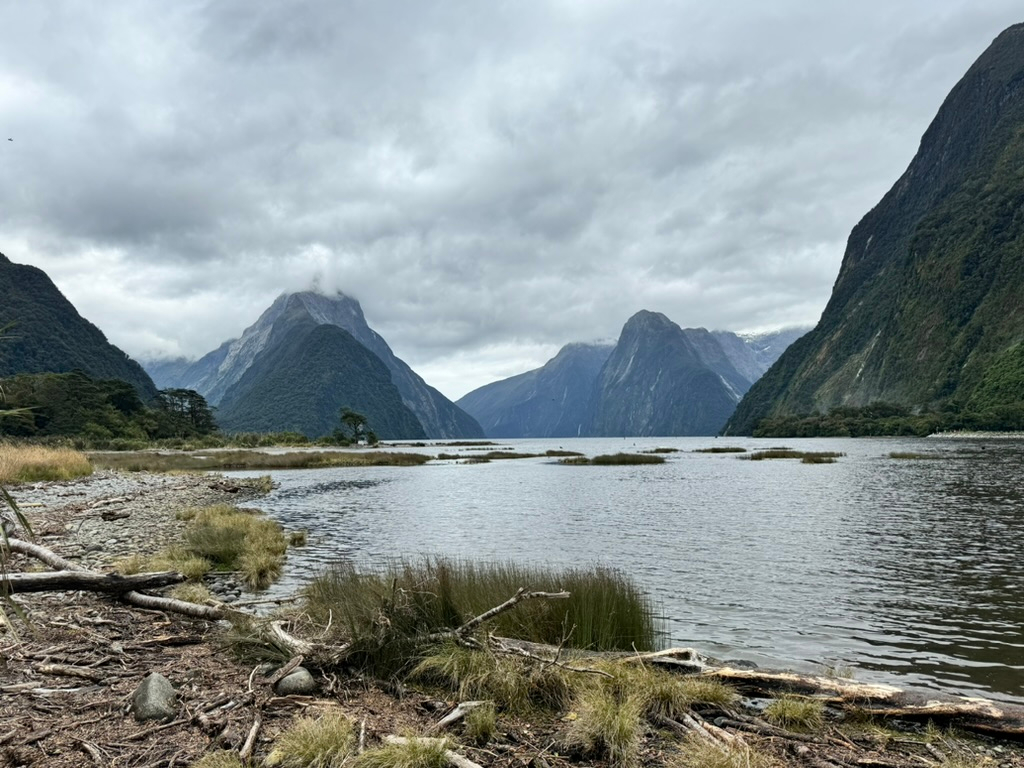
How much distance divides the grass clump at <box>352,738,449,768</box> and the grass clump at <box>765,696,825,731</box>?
395 centimetres

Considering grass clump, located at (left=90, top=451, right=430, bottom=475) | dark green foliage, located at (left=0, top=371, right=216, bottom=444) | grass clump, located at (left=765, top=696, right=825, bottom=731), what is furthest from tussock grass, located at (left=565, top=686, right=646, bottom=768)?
dark green foliage, located at (left=0, top=371, right=216, bottom=444)

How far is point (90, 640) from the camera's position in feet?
25.0

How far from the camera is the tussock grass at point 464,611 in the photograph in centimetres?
805

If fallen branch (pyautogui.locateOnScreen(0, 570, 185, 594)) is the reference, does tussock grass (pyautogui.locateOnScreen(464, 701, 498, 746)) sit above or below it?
below

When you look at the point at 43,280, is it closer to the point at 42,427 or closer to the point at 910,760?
the point at 42,427

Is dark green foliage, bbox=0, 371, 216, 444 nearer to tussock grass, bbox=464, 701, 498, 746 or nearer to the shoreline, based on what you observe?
the shoreline

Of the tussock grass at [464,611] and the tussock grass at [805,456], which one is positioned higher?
the tussock grass at [464,611]

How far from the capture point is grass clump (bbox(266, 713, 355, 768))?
496 cm

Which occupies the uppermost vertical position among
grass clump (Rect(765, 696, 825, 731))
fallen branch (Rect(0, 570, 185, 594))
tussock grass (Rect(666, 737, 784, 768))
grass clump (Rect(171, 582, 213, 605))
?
fallen branch (Rect(0, 570, 185, 594))

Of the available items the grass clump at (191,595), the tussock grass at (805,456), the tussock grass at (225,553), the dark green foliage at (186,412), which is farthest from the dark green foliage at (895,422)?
the dark green foliage at (186,412)

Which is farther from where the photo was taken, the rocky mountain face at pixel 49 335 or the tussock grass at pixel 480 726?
the rocky mountain face at pixel 49 335

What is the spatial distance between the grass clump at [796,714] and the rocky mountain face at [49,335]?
479 feet

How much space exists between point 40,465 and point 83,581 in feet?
109

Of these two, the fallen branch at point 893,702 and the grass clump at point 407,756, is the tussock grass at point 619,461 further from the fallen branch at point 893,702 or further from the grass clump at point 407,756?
the grass clump at point 407,756
